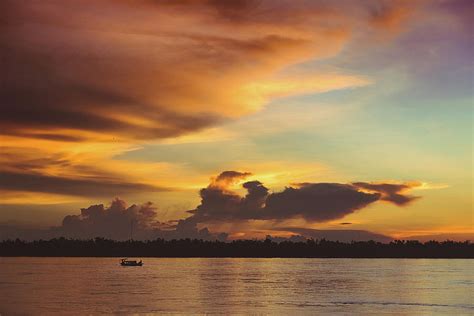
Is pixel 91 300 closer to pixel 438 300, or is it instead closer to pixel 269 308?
pixel 269 308

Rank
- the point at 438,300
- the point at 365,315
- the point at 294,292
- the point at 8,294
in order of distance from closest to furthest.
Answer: the point at 365,315, the point at 438,300, the point at 8,294, the point at 294,292

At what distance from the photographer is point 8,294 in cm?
8800

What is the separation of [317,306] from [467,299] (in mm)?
21662

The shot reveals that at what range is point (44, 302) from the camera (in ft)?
254

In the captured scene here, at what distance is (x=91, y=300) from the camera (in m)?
79.9

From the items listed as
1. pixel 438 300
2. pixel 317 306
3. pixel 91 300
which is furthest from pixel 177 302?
pixel 438 300

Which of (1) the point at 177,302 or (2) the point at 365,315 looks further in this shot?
(1) the point at 177,302

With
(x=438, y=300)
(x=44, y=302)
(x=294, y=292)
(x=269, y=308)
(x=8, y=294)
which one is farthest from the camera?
(x=294, y=292)

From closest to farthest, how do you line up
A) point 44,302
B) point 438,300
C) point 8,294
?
point 44,302
point 438,300
point 8,294

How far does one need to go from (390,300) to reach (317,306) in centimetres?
1348

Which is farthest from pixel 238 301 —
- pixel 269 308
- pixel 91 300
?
pixel 91 300

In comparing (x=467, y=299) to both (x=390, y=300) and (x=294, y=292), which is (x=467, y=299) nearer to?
(x=390, y=300)

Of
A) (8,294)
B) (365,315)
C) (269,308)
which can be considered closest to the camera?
(365,315)

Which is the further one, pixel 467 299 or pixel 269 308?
pixel 467 299
